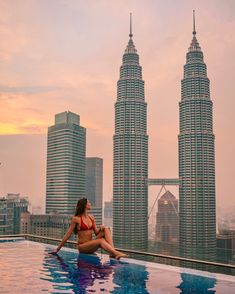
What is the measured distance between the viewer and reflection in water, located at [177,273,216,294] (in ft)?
16.4

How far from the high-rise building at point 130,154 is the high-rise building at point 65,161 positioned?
47.9 ft

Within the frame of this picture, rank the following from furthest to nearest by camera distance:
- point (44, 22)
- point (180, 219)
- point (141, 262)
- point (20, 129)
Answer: point (180, 219)
point (20, 129)
point (44, 22)
point (141, 262)

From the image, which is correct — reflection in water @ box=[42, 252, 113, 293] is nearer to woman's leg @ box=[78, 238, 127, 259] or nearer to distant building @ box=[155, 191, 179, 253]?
woman's leg @ box=[78, 238, 127, 259]

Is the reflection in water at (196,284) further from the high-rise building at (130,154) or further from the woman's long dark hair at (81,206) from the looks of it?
the high-rise building at (130,154)

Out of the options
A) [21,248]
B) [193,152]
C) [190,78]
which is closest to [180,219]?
[193,152]

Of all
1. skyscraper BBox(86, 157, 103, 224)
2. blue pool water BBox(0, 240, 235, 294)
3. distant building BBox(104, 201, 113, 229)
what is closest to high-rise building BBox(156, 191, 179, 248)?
distant building BBox(104, 201, 113, 229)

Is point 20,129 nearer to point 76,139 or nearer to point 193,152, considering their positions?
point 193,152

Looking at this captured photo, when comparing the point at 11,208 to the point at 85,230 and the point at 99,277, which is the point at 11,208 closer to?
the point at 85,230

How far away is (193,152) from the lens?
118m

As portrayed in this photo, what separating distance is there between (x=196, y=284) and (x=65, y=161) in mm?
133173

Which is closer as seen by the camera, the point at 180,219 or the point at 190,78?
the point at 180,219

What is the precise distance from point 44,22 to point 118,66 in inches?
4931

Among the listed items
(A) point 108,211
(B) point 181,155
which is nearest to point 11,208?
(A) point 108,211

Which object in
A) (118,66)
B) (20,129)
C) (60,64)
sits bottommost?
(20,129)
